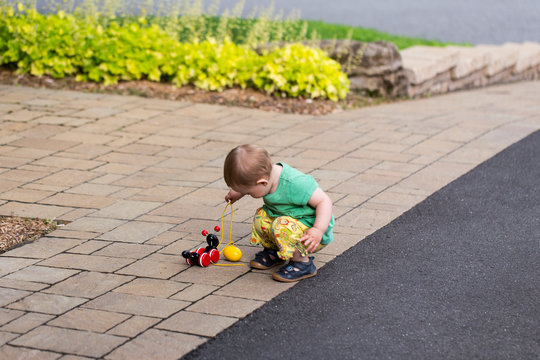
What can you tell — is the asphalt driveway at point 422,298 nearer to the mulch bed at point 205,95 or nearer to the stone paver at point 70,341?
the stone paver at point 70,341

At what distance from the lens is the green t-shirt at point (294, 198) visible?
141 inches

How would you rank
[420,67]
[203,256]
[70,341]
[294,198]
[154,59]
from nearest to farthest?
1. [70,341]
2. [294,198]
3. [203,256]
4. [154,59]
5. [420,67]

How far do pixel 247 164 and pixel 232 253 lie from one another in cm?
61

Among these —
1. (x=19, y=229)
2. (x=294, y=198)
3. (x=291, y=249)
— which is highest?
(x=294, y=198)

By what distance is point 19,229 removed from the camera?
14.1ft

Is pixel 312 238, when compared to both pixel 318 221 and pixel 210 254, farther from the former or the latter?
pixel 210 254

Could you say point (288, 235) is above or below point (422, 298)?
above

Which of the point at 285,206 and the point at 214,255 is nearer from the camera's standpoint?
the point at 285,206

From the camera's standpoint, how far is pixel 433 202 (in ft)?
15.9

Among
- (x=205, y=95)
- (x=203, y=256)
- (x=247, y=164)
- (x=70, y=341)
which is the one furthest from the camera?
(x=205, y=95)

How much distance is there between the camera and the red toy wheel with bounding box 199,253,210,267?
377 cm

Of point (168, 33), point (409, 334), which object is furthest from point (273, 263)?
point (168, 33)

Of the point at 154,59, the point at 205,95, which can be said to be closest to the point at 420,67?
the point at 205,95

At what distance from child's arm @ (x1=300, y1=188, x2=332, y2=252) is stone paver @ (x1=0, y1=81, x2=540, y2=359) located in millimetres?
286
